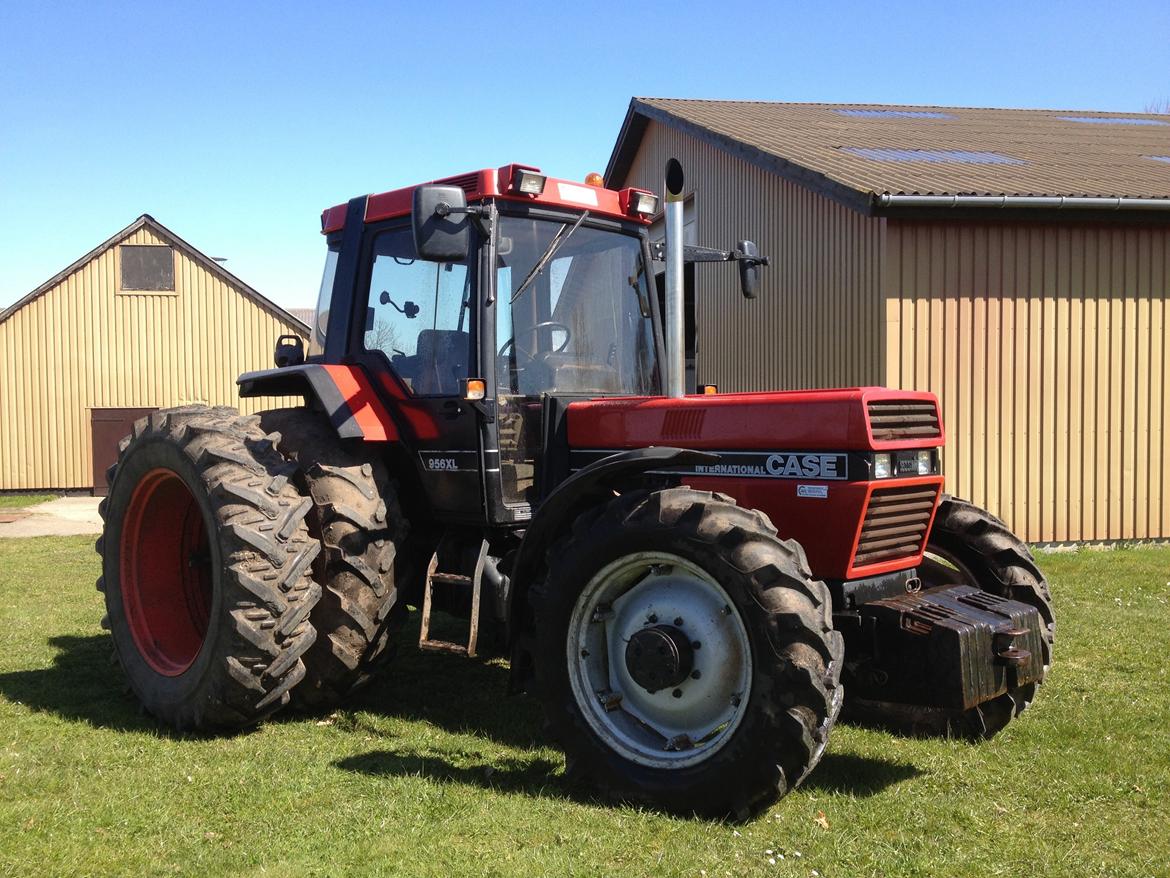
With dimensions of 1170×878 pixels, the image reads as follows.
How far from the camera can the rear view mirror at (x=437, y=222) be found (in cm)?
462

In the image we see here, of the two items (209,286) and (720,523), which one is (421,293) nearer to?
(720,523)

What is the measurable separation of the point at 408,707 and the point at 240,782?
53.4 inches

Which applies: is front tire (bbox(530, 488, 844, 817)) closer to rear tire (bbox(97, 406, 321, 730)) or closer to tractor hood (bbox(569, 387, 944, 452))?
tractor hood (bbox(569, 387, 944, 452))

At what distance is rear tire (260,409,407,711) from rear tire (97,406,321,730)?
13 centimetres

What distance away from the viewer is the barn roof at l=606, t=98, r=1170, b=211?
1087cm

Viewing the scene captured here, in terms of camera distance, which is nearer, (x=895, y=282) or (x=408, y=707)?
(x=408, y=707)

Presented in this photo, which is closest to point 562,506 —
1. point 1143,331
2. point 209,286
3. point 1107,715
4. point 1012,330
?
point 1107,715

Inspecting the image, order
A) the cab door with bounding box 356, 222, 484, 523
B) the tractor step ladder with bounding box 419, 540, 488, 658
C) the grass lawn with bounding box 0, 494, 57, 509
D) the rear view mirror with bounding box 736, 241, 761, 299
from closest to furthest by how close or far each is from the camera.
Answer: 1. the tractor step ladder with bounding box 419, 540, 488, 658
2. the cab door with bounding box 356, 222, 484, 523
3. the rear view mirror with bounding box 736, 241, 761, 299
4. the grass lawn with bounding box 0, 494, 57, 509

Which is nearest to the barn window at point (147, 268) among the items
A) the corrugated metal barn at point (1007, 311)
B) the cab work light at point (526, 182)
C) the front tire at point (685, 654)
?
the corrugated metal barn at point (1007, 311)

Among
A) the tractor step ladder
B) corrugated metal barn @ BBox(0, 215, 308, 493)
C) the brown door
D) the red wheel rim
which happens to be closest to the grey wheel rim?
the tractor step ladder

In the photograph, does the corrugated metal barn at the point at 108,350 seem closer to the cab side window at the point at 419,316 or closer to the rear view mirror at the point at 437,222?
the cab side window at the point at 419,316

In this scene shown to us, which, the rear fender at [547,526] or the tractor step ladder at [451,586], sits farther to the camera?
the tractor step ladder at [451,586]

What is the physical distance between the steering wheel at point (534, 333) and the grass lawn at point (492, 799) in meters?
1.84

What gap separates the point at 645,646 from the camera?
13.9ft
